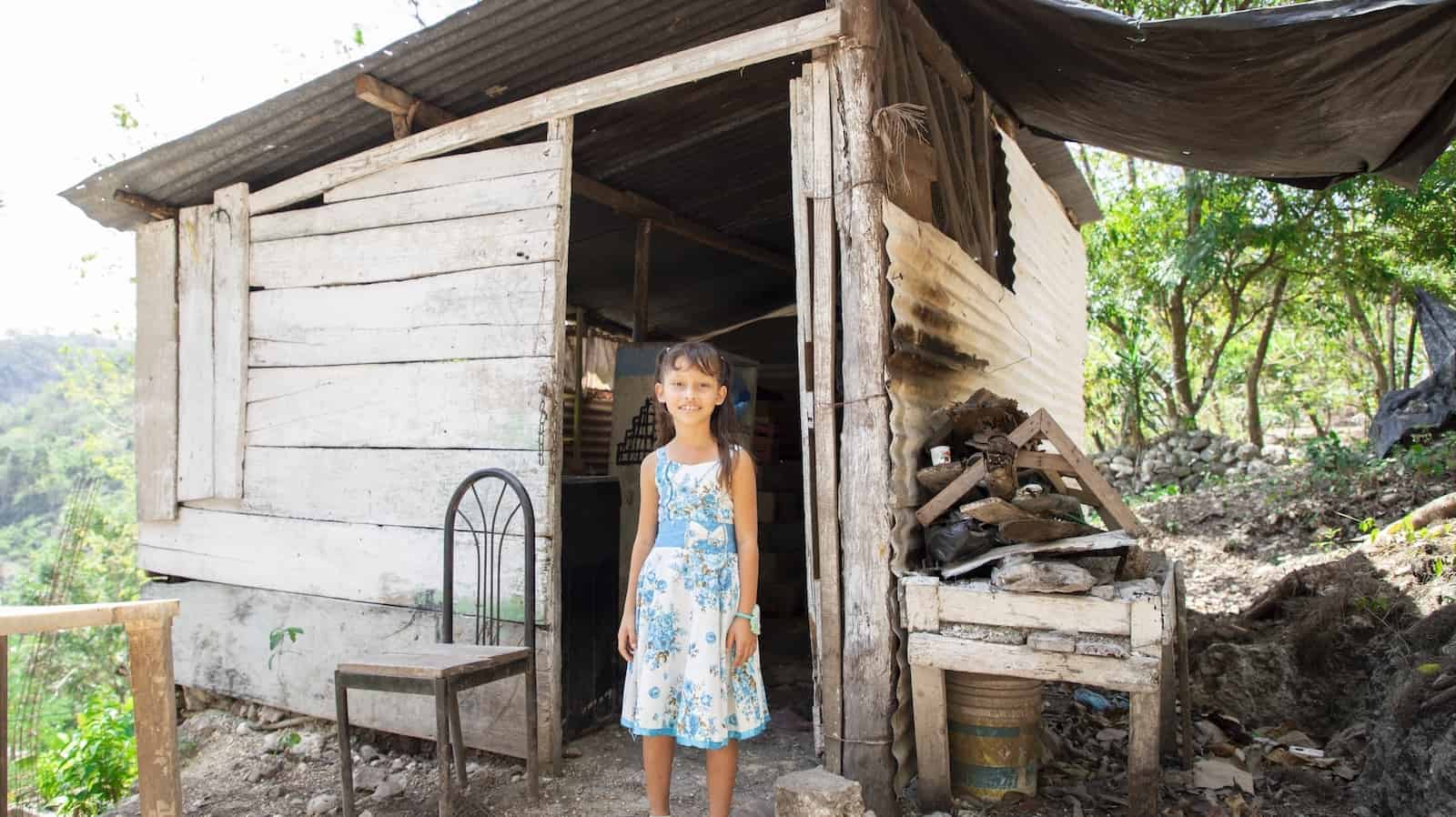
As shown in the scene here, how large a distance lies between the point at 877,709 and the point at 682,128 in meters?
3.32

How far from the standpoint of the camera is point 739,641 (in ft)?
9.29

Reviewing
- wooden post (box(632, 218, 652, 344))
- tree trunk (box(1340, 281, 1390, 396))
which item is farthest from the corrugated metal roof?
tree trunk (box(1340, 281, 1390, 396))

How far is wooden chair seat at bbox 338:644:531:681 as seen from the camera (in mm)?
3037

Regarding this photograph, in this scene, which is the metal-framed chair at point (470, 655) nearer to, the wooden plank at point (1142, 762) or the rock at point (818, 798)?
the rock at point (818, 798)

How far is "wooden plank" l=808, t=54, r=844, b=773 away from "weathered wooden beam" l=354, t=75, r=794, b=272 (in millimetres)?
1464

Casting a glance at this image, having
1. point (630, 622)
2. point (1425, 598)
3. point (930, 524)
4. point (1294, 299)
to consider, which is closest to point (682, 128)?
point (930, 524)

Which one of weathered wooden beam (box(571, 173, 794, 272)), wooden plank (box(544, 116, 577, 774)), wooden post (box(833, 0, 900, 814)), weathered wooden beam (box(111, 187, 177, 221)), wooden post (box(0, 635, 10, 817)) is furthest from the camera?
weathered wooden beam (box(571, 173, 794, 272))

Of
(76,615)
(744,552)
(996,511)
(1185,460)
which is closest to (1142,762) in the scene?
(996,511)

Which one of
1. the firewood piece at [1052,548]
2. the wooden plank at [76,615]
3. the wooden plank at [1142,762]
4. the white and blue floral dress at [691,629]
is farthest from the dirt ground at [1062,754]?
the wooden plank at [76,615]

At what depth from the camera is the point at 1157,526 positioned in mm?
10242

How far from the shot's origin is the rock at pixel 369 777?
4.01 metres

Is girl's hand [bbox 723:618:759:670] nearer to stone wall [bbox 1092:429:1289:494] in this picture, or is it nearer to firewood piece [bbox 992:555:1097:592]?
firewood piece [bbox 992:555:1097:592]

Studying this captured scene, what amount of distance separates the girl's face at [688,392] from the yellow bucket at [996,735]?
146cm

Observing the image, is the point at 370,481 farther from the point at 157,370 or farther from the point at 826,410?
the point at 826,410
